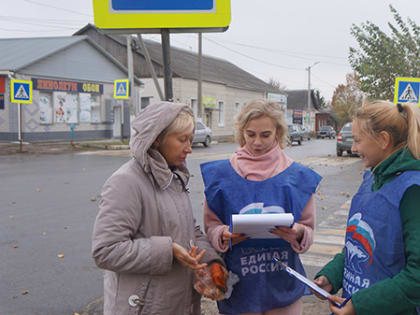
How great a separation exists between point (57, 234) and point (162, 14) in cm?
477

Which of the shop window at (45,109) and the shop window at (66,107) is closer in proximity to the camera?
the shop window at (45,109)

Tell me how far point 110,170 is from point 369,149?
41.7 feet

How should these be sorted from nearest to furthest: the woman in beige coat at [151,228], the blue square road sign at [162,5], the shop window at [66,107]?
the woman in beige coat at [151,228] < the blue square road sign at [162,5] < the shop window at [66,107]

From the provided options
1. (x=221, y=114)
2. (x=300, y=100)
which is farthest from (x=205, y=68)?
(x=300, y=100)

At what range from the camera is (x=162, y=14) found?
2566 millimetres

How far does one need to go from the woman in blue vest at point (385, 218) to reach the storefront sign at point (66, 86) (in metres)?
26.9

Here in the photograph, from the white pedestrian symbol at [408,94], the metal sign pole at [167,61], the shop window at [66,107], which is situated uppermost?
the shop window at [66,107]

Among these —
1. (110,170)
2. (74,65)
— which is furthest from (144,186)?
(74,65)

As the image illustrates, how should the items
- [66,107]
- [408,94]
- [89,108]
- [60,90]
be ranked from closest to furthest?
[408,94] → [60,90] → [66,107] → [89,108]

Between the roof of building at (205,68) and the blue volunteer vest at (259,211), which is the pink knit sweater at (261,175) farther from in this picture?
the roof of building at (205,68)

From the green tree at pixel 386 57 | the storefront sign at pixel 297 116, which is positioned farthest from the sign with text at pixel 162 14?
the storefront sign at pixel 297 116

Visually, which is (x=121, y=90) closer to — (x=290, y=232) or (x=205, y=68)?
(x=205, y=68)

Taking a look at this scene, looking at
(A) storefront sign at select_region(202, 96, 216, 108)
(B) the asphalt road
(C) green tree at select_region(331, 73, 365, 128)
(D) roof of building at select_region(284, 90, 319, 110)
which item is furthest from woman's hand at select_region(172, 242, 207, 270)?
(D) roof of building at select_region(284, 90, 319, 110)

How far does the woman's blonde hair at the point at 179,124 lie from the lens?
2.21m
